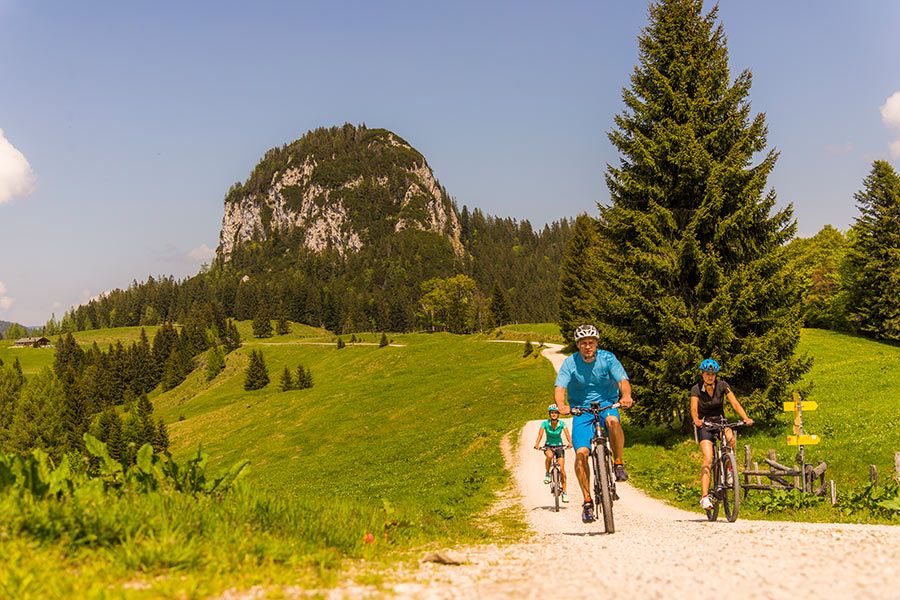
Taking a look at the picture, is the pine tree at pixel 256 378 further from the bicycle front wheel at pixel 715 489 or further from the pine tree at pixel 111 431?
the bicycle front wheel at pixel 715 489

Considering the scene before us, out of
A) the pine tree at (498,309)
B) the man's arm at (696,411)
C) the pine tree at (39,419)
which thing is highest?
the pine tree at (498,309)

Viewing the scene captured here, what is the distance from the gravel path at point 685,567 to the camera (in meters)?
4.52

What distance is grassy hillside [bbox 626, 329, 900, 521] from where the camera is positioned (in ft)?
45.6

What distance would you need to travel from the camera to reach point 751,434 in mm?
21594

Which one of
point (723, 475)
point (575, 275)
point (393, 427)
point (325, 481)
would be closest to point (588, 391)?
point (723, 475)

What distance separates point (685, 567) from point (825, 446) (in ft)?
59.5

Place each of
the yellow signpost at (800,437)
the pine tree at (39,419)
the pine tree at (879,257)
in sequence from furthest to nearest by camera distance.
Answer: the pine tree at (39,419) → the pine tree at (879,257) → the yellow signpost at (800,437)

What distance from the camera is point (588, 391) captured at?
8.88 meters

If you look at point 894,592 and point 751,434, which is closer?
point 894,592

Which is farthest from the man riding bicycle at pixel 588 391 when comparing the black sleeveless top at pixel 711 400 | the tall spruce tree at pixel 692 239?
the tall spruce tree at pixel 692 239

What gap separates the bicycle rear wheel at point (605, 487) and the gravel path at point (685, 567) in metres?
0.27

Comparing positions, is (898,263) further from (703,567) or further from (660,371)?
(703,567)

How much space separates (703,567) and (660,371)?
15939 mm

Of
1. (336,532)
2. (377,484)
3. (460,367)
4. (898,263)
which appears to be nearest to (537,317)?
Answer: (460,367)
